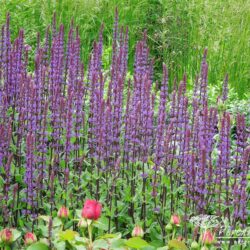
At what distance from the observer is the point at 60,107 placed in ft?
13.6

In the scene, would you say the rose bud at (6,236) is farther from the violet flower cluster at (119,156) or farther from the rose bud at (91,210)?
the violet flower cluster at (119,156)

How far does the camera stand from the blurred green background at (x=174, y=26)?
7.78 meters

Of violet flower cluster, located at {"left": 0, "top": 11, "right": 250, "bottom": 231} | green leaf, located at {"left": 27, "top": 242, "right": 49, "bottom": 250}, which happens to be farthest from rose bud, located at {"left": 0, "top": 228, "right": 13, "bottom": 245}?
violet flower cluster, located at {"left": 0, "top": 11, "right": 250, "bottom": 231}

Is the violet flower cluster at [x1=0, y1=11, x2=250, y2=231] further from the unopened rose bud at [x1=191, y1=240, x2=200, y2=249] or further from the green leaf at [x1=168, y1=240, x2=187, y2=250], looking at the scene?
the green leaf at [x1=168, y1=240, x2=187, y2=250]

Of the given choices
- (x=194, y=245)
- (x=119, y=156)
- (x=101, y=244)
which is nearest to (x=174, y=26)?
(x=119, y=156)

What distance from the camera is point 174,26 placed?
8.81 metres

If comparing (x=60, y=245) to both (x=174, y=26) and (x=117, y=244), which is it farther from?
(x=174, y=26)

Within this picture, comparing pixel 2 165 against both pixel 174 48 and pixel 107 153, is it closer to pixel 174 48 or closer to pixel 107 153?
pixel 107 153

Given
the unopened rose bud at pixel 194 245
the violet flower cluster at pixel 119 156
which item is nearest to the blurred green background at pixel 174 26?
the violet flower cluster at pixel 119 156

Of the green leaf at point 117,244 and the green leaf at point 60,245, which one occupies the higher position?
the green leaf at point 117,244

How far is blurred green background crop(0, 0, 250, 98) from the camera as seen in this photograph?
778 cm

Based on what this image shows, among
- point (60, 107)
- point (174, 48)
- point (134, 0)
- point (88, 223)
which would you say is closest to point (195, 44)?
point (174, 48)

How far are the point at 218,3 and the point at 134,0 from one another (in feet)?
4.22

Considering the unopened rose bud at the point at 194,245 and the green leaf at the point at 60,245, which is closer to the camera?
the green leaf at the point at 60,245
